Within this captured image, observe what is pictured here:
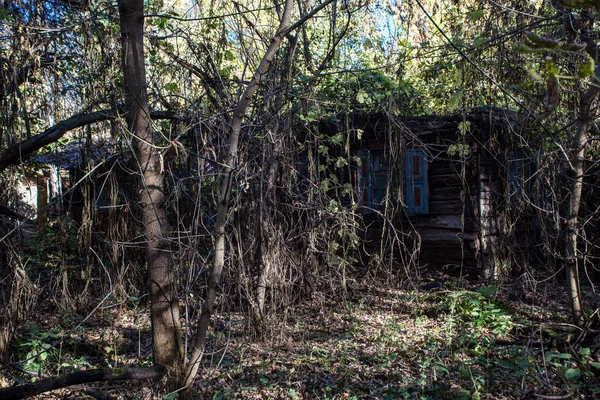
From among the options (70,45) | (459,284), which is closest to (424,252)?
(459,284)

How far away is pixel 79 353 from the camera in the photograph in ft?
16.9

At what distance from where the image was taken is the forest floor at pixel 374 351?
398cm

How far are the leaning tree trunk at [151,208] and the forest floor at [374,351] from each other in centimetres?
35

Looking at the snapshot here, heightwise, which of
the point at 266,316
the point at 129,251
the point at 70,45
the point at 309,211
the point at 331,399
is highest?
the point at 70,45

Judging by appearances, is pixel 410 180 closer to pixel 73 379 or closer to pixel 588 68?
pixel 73 379

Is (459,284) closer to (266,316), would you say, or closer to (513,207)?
(513,207)

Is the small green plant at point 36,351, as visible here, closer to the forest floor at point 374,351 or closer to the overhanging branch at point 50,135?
the forest floor at point 374,351

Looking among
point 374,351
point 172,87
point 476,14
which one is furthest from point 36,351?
point 476,14

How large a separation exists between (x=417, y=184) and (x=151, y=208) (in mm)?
5564

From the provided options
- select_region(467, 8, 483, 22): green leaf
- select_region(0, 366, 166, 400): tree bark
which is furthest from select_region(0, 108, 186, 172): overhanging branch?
select_region(467, 8, 483, 22): green leaf

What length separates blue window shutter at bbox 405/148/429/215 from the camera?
8.28 meters

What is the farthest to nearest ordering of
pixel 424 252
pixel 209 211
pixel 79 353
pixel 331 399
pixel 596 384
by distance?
pixel 424 252 → pixel 79 353 → pixel 209 211 → pixel 331 399 → pixel 596 384

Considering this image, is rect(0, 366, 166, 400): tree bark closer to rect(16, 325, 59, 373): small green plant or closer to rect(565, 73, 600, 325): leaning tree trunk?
rect(16, 325, 59, 373): small green plant

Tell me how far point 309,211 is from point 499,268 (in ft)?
12.6
